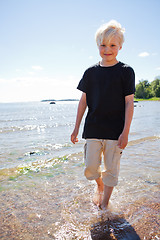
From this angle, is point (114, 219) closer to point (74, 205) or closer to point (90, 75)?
point (74, 205)

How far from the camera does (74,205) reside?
3.12 m

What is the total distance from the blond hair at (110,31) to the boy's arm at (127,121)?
30.5 inches

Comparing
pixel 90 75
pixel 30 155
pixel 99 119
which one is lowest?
pixel 30 155

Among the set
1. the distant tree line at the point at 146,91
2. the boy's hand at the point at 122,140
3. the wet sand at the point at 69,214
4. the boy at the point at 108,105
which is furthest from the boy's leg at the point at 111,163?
the distant tree line at the point at 146,91

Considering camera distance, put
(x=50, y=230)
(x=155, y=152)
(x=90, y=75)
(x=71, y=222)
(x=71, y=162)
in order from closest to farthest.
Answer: (x=50, y=230)
(x=71, y=222)
(x=90, y=75)
(x=71, y=162)
(x=155, y=152)

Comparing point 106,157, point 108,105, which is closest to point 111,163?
point 106,157

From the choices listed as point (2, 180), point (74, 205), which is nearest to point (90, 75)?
point (74, 205)

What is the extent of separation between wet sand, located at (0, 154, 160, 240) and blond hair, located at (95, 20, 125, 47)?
2309 mm

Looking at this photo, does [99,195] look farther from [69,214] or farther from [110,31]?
[110,31]

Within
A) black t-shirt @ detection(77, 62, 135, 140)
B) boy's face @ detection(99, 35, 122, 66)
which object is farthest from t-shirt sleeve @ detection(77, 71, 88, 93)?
boy's face @ detection(99, 35, 122, 66)

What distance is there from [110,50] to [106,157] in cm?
141

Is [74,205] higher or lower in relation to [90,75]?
lower

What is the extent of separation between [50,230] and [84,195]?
42.4 inches

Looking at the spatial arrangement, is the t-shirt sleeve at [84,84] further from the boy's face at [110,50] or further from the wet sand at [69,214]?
the wet sand at [69,214]
